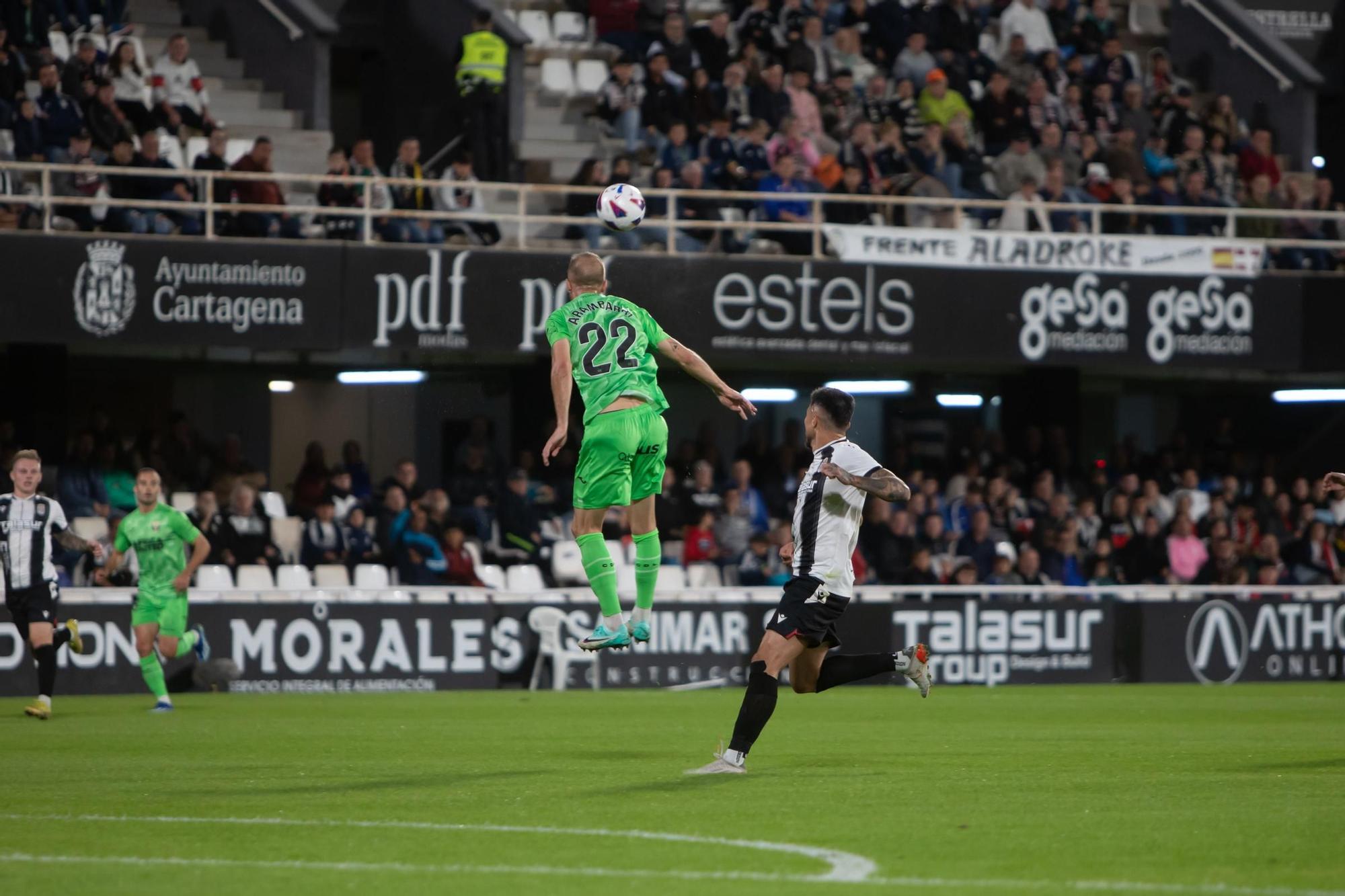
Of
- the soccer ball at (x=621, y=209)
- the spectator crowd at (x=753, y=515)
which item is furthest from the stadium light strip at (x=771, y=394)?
the soccer ball at (x=621, y=209)

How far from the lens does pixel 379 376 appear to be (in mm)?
25562

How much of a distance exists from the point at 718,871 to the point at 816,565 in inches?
125

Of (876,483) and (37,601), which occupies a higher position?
(876,483)

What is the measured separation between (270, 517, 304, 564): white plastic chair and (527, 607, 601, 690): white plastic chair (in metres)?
2.85

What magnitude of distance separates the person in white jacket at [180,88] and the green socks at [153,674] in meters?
7.87

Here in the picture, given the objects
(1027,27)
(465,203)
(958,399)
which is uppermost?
(1027,27)

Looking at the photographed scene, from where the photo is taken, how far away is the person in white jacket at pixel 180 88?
72.4ft

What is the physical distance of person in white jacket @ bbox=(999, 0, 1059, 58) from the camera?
27.2m

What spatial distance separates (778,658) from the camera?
30.6ft

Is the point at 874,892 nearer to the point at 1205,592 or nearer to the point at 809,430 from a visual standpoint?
the point at 809,430

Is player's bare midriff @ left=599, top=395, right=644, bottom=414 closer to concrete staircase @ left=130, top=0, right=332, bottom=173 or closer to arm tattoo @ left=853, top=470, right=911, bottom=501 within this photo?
arm tattoo @ left=853, top=470, right=911, bottom=501

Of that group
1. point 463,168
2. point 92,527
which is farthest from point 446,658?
point 463,168

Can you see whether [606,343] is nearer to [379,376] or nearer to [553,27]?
[379,376]

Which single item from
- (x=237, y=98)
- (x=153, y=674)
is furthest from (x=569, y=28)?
(x=153, y=674)
